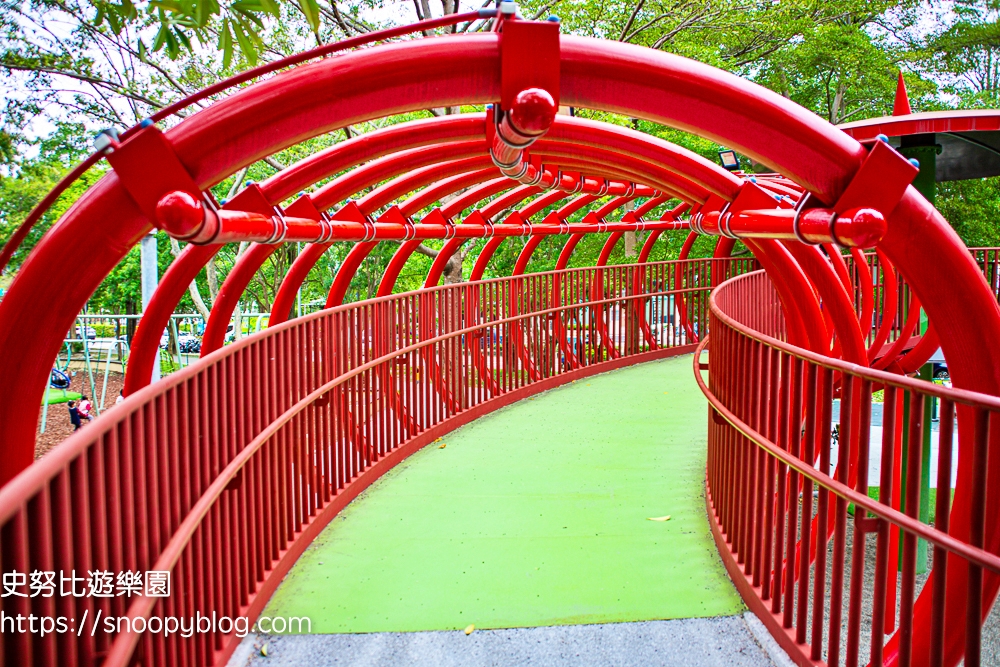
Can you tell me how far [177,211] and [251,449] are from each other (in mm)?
1526

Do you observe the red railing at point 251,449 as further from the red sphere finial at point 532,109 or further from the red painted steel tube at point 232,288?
the red sphere finial at point 532,109

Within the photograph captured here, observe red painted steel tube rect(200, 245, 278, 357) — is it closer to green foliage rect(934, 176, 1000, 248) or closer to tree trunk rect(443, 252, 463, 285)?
tree trunk rect(443, 252, 463, 285)

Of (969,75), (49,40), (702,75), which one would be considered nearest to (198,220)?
(702,75)

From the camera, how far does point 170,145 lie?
3.50 metres

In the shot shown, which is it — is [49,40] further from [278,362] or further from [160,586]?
[160,586]

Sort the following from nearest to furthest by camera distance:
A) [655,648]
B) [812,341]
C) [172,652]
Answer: [172,652]
[655,648]
[812,341]

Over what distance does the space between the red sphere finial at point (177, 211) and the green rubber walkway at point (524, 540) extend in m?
2.48

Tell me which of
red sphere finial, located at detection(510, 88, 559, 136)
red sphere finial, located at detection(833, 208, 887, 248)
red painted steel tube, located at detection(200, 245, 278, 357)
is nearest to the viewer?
red sphere finial, located at detection(510, 88, 559, 136)

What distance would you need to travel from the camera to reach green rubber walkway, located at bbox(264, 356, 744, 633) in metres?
5.00

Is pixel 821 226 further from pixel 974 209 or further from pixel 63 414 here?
pixel 63 414

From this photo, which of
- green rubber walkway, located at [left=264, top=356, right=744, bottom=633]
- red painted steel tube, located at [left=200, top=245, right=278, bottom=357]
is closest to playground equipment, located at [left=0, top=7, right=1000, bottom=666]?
green rubber walkway, located at [left=264, top=356, right=744, bottom=633]

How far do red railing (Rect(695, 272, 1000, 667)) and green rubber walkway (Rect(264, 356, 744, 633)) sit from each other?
0.49m

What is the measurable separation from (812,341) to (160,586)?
19.2 ft

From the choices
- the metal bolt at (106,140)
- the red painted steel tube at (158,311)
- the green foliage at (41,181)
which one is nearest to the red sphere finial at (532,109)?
the metal bolt at (106,140)
